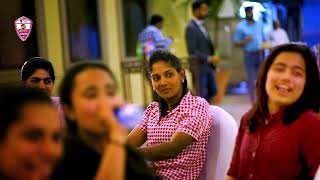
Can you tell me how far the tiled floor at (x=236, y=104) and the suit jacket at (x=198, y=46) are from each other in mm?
657

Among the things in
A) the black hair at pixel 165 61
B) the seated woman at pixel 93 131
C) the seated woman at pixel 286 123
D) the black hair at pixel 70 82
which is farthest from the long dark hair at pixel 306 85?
the black hair at pixel 70 82

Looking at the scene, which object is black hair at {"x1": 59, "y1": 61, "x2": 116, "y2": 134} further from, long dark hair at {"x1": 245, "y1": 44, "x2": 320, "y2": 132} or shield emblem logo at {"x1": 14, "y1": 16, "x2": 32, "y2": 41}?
shield emblem logo at {"x1": 14, "y1": 16, "x2": 32, "y2": 41}

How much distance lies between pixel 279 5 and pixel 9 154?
748 centimetres

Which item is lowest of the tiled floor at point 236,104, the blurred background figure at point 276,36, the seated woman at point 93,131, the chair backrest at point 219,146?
the tiled floor at point 236,104

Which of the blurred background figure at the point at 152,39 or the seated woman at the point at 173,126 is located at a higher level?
the blurred background figure at the point at 152,39

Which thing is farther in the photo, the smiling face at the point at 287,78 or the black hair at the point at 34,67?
the black hair at the point at 34,67

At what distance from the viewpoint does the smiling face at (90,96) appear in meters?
1.02

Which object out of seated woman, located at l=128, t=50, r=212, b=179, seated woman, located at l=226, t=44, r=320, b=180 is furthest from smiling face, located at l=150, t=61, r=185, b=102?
seated woman, located at l=226, t=44, r=320, b=180

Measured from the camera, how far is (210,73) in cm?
617

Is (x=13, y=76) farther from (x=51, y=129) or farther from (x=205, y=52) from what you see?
(x=205, y=52)

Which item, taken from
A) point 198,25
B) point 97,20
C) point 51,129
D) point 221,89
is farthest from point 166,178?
point 221,89

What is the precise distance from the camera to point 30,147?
0.92m

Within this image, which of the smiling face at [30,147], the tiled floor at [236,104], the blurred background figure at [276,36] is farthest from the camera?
the blurred background figure at [276,36]

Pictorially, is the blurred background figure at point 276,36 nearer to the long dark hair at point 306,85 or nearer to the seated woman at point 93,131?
the long dark hair at point 306,85
